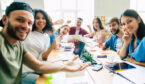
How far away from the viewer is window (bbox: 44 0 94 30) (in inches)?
189

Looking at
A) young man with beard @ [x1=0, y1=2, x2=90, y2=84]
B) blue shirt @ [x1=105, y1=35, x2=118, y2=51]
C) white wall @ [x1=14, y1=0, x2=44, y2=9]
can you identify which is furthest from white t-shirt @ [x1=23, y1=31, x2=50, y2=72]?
white wall @ [x1=14, y1=0, x2=44, y2=9]

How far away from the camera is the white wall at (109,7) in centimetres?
466

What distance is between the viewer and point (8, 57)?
2.96 feet

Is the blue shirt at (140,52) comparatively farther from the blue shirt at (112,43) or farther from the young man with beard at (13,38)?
the young man with beard at (13,38)

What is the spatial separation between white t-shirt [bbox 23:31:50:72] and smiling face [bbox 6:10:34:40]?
0.57 metres

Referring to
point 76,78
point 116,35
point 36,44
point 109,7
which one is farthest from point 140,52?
point 109,7

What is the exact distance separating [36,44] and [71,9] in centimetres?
364

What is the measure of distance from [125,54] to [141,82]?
2.48ft

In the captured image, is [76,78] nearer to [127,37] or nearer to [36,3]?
[127,37]

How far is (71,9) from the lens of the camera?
16.1ft

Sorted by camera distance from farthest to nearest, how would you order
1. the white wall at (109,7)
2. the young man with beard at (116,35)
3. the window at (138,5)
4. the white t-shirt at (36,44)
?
1. the window at (138,5)
2. the white wall at (109,7)
3. the young man with beard at (116,35)
4. the white t-shirt at (36,44)

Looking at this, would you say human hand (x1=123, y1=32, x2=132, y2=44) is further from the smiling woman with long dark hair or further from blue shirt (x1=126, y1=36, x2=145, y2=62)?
blue shirt (x1=126, y1=36, x2=145, y2=62)

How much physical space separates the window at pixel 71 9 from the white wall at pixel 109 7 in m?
0.25

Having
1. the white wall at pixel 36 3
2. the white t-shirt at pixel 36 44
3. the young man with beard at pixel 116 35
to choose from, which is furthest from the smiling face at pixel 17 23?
the white wall at pixel 36 3
